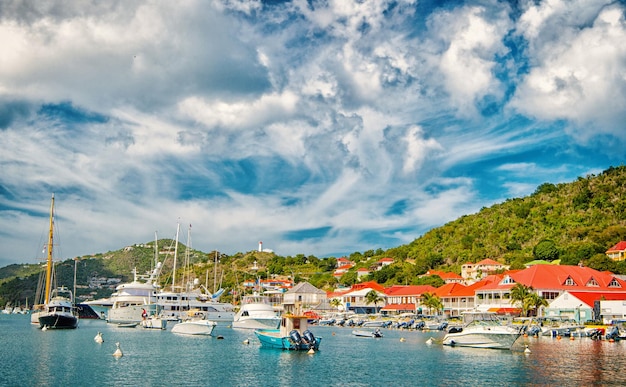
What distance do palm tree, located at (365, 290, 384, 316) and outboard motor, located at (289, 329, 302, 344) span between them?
8285 centimetres

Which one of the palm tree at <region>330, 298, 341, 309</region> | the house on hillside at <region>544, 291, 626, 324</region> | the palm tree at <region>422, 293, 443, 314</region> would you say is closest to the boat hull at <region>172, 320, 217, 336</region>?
the palm tree at <region>422, 293, 443, 314</region>

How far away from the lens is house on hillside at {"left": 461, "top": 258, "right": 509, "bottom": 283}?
5655 inches

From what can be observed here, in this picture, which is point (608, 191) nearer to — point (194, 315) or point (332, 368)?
point (194, 315)

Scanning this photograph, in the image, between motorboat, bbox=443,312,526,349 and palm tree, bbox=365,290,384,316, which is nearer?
motorboat, bbox=443,312,526,349

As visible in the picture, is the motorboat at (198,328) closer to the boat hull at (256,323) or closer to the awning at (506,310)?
the boat hull at (256,323)

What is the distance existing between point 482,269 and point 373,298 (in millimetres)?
31738

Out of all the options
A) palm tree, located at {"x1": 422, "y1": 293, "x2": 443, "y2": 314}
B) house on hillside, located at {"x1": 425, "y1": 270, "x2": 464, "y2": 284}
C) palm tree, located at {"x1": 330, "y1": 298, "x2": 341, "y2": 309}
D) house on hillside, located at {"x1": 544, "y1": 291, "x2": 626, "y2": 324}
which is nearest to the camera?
house on hillside, located at {"x1": 544, "y1": 291, "x2": 626, "y2": 324}

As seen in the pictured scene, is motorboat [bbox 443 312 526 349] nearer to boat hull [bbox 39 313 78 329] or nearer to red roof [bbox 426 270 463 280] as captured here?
boat hull [bbox 39 313 78 329]

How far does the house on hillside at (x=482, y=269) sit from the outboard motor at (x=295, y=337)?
96.3 m

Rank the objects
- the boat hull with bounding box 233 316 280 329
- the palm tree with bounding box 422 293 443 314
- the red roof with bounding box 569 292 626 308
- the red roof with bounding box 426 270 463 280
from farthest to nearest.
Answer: the red roof with bounding box 426 270 463 280
the palm tree with bounding box 422 293 443 314
the red roof with bounding box 569 292 626 308
the boat hull with bounding box 233 316 280 329

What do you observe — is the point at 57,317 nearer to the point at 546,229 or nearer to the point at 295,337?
the point at 295,337

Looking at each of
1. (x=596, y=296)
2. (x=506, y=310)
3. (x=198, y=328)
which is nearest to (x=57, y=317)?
(x=198, y=328)

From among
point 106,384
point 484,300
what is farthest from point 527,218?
point 106,384

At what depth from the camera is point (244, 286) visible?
18800 cm
